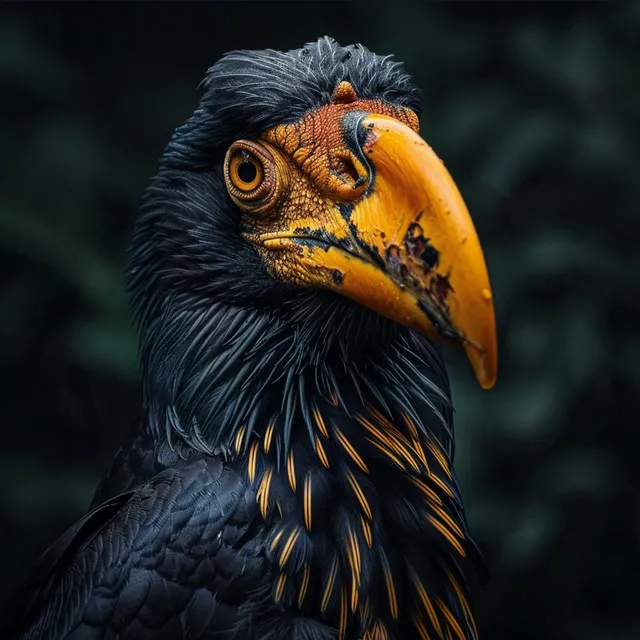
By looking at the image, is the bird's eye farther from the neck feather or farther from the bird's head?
the neck feather

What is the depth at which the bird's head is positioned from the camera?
2.34 metres

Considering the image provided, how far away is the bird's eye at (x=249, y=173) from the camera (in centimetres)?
270

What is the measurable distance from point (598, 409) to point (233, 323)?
2834mm

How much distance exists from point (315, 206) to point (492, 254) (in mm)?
2584

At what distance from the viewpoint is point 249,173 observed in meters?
2.74

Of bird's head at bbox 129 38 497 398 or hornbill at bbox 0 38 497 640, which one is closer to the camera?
bird's head at bbox 129 38 497 398

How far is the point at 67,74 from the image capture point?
17.4 feet

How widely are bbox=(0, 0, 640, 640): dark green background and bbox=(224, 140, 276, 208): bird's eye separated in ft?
7.52

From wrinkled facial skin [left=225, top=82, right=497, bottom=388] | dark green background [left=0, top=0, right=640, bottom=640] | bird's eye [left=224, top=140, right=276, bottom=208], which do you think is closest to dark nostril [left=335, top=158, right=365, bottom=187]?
wrinkled facial skin [left=225, top=82, right=497, bottom=388]

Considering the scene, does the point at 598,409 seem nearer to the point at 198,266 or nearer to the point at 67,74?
the point at 198,266

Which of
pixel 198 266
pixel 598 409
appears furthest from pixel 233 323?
pixel 598 409

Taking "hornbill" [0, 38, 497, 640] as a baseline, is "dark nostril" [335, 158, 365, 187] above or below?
above

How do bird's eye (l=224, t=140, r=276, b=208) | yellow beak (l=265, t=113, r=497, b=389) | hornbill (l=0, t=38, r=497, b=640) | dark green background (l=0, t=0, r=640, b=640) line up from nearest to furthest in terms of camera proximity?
yellow beak (l=265, t=113, r=497, b=389)
hornbill (l=0, t=38, r=497, b=640)
bird's eye (l=224, t=140, r=276, b=208)
dark green background (l=0, t=0, r=640, b=640)

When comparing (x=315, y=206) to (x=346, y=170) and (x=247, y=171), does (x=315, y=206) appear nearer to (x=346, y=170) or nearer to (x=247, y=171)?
(x=346, y=170)
